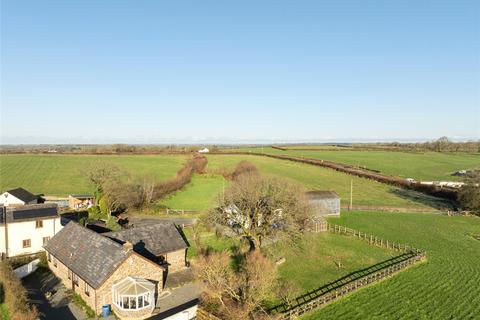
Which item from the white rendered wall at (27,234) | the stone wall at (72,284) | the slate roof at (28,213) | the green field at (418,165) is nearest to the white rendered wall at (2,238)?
the white rendered wall at (27,234)

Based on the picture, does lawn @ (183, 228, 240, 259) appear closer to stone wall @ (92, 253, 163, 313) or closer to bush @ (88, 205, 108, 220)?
stone wall @ (92, 253, 163, 313)

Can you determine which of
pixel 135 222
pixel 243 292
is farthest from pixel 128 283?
pixel 135 222

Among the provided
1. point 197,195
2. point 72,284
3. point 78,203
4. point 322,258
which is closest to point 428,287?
point 322,258

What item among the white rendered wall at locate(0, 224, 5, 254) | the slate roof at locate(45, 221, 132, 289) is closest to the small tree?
the slate roof at locate(45, 221, 132, 289)

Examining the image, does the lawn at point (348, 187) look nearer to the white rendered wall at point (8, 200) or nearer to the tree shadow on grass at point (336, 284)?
the tree shadow on grass at point (336, 284)

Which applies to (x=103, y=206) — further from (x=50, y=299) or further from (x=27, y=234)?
(x=50, y=299)

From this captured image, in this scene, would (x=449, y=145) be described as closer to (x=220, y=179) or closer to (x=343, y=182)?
(x=343, y=182)
